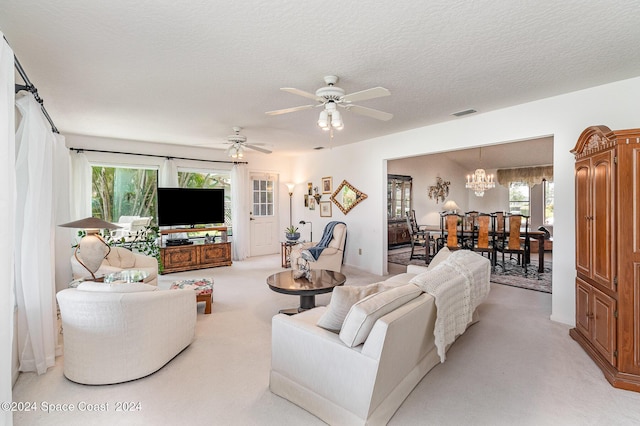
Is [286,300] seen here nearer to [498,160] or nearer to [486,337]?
[486,337]

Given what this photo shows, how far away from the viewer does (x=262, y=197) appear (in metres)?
7.89

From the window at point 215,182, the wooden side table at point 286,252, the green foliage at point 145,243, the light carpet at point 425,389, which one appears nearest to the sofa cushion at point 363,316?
the light carpet at point 425,389

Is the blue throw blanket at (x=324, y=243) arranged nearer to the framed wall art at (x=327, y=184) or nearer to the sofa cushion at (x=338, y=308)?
the framed wall art at (x=327, y=184)

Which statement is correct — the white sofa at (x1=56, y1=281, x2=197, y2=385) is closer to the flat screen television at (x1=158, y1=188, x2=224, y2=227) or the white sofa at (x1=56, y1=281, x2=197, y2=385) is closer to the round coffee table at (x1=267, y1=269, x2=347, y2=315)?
the round coffee table at (x1=267, y1=269, x2=347, y2=315)

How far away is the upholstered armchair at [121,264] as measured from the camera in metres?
3.85

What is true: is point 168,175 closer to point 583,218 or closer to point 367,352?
point 367,352

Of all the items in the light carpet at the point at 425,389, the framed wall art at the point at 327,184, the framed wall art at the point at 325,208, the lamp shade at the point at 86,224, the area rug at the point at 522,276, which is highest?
the framed wall art at the point at 327,184

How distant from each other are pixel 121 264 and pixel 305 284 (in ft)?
9.43

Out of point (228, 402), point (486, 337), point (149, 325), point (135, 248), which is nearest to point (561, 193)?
point (486, 337)

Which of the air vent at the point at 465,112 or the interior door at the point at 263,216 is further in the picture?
the interior door at the point at 263,216

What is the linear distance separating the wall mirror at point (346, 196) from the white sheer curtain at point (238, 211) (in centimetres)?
213

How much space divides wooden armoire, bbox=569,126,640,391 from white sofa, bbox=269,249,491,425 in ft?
3.90

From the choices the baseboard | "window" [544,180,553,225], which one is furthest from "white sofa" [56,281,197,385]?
"window" [544,180,553,225]

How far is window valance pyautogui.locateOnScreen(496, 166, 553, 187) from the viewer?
9.20 meters
